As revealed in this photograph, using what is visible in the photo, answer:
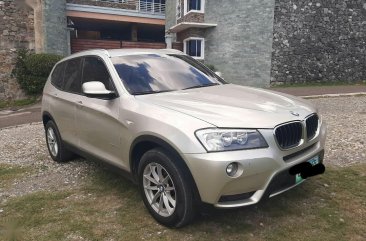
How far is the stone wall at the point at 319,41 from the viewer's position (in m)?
18.5

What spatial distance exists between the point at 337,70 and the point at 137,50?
18.0 meters

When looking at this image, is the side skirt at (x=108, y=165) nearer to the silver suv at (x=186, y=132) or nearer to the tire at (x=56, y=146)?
the silver suv at (x=186, y=132)

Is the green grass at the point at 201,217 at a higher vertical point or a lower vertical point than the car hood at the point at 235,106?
lower

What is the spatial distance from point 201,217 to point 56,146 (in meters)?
3.22

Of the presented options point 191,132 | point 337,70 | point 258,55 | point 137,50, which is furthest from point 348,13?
point 191,132

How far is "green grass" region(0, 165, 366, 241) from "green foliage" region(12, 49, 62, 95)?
12078mm

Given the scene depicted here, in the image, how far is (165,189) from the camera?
343 centimetres

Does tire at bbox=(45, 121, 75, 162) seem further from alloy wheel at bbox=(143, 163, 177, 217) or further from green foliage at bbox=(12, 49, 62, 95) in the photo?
green foliage at bbox=(12, 49, 62, 95)

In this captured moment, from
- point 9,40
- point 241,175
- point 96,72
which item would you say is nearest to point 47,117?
point 96,72

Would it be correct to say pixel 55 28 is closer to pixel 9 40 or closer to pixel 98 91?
pixel 9 40

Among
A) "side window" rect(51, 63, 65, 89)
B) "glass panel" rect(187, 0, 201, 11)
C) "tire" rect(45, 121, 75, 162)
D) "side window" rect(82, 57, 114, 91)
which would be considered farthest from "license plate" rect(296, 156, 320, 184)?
"glass panel" rect(187, 0, 201, 11)

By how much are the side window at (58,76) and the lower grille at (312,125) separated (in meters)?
3.79

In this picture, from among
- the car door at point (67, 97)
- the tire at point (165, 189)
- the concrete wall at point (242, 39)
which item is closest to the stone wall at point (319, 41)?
the concrete wall at point (242, 39)

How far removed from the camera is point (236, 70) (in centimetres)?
1984
